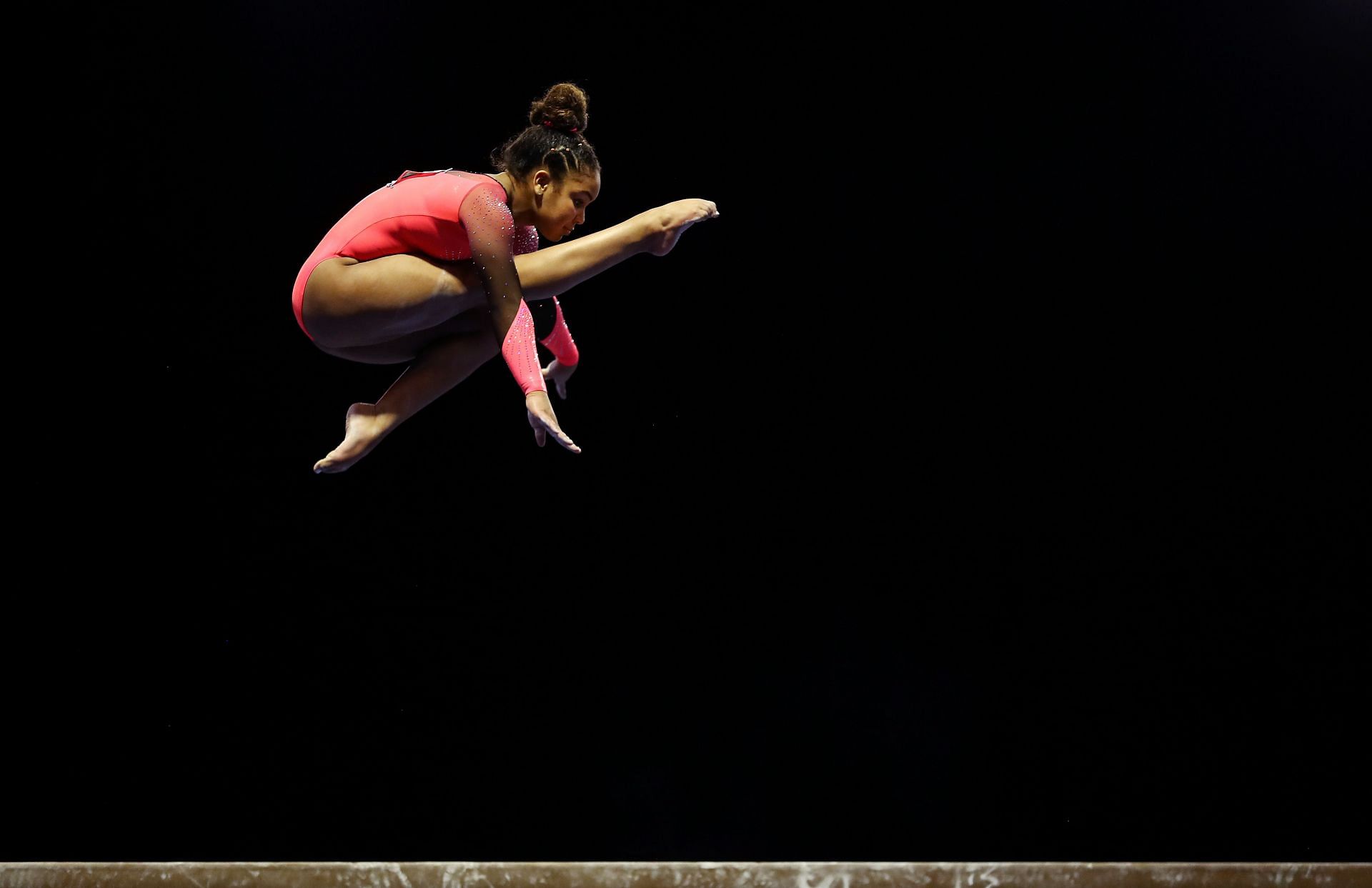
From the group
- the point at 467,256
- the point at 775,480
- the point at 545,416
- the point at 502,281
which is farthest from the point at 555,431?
the point at 775,480

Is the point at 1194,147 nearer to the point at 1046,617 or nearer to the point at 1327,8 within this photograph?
the point at 1327,8

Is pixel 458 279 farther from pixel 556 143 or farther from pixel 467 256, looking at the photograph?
pixel 556 143

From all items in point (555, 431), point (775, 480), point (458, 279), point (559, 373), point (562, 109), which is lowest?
point (775, 480)

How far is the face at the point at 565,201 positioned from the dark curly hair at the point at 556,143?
1 centimetres

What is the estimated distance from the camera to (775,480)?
340cm

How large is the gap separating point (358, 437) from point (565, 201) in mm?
583

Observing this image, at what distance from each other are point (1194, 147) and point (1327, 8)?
47cm

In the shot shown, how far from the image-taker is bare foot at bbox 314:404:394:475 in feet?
7.98

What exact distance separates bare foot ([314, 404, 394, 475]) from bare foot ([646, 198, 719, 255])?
1.98ft

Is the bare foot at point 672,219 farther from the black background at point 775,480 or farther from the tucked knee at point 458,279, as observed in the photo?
the black background at point 775,480

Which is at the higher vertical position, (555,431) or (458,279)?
(458,279)

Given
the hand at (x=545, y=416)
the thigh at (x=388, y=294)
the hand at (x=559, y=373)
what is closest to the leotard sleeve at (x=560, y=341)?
the hand at (x=559, y=373)

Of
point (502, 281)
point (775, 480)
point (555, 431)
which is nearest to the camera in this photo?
point (555, 431)

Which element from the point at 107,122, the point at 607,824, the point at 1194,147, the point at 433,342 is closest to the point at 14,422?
the point at 107,122
